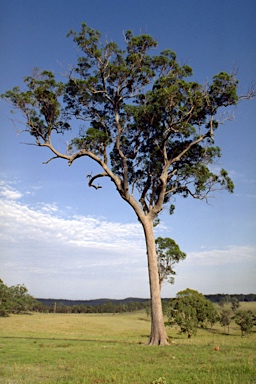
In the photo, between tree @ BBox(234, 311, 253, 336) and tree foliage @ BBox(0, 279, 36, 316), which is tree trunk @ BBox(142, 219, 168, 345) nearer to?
tree @ BBox(234, 311, 253, 336)

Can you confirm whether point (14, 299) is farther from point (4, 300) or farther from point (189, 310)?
point (189, 310)

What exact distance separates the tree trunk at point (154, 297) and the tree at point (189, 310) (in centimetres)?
2849

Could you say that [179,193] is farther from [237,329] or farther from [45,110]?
[237,329]

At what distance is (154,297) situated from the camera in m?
18.5

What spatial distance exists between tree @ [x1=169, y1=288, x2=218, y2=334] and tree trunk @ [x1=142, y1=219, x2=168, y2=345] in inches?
1122

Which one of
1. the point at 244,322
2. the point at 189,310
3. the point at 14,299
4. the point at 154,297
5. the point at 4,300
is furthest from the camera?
the point at 14,299

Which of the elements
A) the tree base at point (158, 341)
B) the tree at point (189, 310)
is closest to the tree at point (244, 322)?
the tree at point (189, 310)

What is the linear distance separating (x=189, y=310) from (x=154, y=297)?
3036 centimetres

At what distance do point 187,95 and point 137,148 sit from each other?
16.4ft

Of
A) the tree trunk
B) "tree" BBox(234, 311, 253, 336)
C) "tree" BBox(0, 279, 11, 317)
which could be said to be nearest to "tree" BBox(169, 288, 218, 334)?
"tree" BBox(234, 311, 253, 336)

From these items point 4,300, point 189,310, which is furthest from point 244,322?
point 4,300

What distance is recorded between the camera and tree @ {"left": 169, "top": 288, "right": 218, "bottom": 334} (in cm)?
4472

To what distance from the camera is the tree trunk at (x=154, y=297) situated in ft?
58.6

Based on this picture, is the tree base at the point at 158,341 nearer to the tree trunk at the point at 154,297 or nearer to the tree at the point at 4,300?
the tree trunk at the point at 154,297
